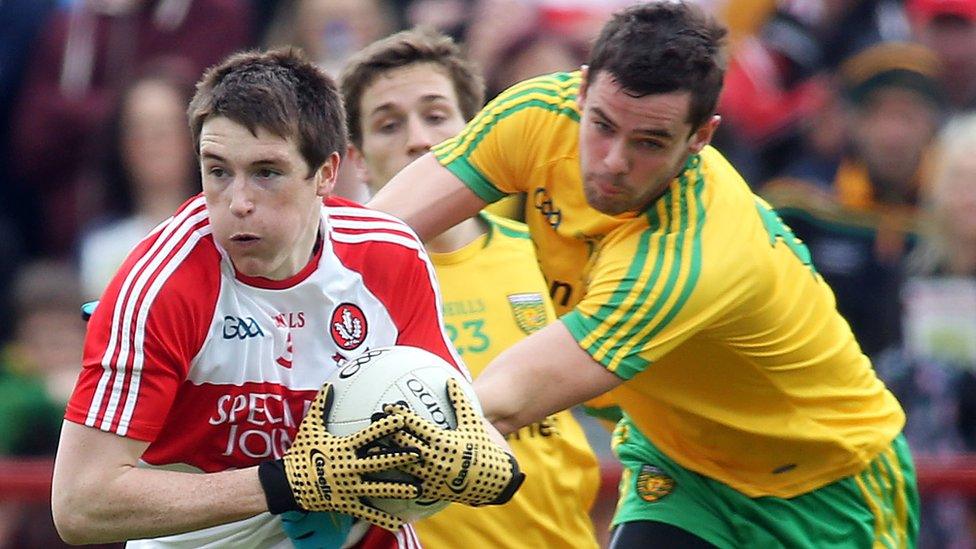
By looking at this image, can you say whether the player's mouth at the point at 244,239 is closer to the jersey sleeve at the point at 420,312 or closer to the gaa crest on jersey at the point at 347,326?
the gaa crest on jersey at the point at 347,326

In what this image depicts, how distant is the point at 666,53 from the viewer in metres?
4.34

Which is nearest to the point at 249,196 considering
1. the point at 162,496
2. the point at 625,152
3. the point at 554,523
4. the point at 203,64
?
the point at 162,496

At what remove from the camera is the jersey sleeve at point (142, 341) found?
12.8 feet

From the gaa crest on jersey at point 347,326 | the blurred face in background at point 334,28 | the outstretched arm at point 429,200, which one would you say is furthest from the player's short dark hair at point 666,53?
the blurred face in background at point 334,28

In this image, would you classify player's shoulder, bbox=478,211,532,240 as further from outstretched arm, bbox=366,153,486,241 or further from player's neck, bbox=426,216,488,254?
outstretched arm, bbox=366,153,486,241

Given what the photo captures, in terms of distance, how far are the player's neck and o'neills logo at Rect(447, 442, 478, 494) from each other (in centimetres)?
139

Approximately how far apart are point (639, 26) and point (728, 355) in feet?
3.04

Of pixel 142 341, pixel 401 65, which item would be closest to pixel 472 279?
pixel 401 65

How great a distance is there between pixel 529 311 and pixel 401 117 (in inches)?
30.0

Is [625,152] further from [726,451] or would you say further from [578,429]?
[578,429]

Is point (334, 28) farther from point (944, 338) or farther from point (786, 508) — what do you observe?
point (786, 508)

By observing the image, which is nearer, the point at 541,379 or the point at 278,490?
the point at 278,490

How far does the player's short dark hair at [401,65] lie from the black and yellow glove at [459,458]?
71.2 inches

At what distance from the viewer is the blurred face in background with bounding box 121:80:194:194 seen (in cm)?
759
